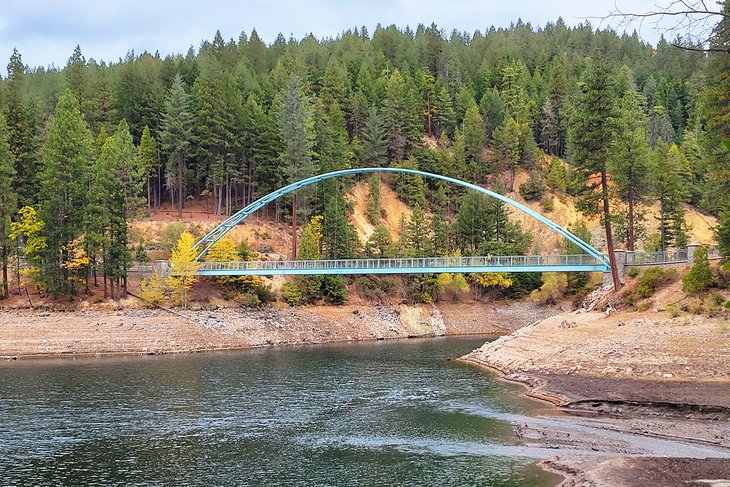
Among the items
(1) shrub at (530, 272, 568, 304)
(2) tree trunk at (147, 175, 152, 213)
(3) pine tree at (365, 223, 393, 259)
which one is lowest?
(1) shrub at (530, 272, 568, 304)

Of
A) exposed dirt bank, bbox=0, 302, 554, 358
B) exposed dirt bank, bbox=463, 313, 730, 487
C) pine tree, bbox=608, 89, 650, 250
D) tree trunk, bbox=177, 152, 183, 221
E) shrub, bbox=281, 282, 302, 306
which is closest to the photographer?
exposed dirt bank, bbox=463, 313, 730, 487

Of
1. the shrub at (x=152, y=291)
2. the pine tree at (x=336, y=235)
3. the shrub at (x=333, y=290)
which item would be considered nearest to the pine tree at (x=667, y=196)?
the pine tree at (x=336, y=235)

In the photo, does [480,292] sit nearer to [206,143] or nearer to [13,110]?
[206,143]

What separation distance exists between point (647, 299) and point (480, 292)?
3592 centimetres

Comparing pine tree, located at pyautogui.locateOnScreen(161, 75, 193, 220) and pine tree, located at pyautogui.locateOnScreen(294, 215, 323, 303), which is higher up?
pine tree, located at pyautogui.locateOnScreen(161, 75, 193, 220)

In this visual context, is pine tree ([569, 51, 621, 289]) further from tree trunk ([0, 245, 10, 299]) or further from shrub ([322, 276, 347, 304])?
tree trunk ([0, 245, 10, 299])

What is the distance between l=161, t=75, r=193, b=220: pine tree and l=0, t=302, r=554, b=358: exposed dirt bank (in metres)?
24.0

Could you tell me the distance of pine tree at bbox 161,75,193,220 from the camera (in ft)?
284

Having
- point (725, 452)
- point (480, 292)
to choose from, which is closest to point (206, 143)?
point (480, 292)

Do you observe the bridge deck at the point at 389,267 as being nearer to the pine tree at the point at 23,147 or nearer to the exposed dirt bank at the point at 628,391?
the exposed dirt bank at the point at 628,391

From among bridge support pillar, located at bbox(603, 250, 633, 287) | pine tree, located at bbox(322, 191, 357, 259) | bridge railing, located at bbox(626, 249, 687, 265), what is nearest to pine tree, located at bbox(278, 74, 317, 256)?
pine tree, located at bbox(322, 191, 357, 259)

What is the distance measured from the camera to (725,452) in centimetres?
2512

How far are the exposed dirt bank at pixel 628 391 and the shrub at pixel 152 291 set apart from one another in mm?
29023

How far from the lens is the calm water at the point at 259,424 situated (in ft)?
81.6
